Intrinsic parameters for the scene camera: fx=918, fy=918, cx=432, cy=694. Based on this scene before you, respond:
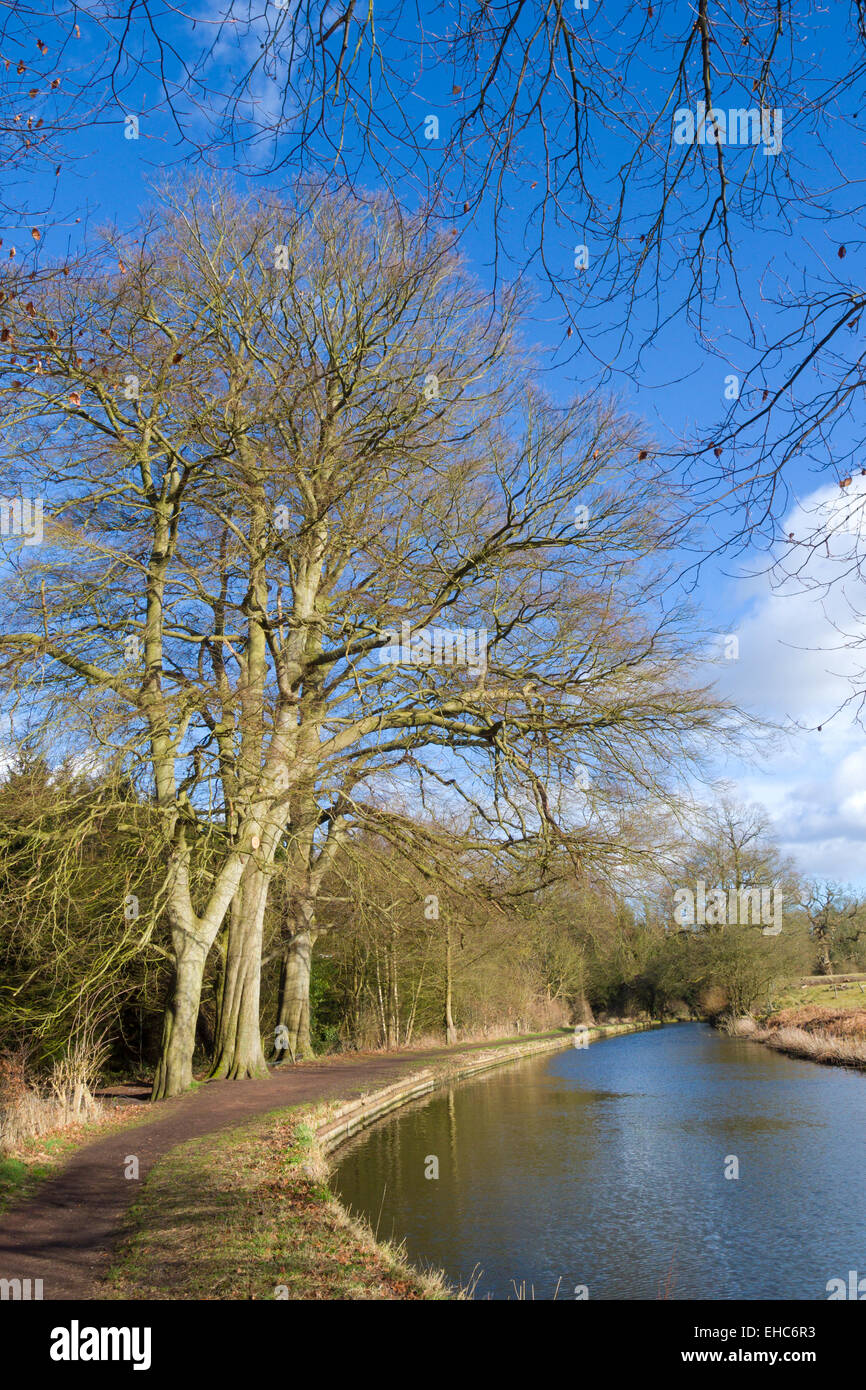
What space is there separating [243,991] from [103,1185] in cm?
688

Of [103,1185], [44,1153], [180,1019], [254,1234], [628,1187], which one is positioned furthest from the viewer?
[180,1019]

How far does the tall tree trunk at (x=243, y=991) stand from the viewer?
14.4m

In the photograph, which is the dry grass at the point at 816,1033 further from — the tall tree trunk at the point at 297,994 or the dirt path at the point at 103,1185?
the tall tree trunk at the point at 297,994

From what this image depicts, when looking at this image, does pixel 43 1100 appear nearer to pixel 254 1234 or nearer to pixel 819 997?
pixel 254 1234

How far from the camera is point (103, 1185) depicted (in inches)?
295

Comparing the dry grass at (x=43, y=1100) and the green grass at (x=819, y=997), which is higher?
the dry grass at (x=43, y=1100)

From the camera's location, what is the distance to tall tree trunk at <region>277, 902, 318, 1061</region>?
1822 cm

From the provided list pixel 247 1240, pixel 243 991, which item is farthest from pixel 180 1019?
pixel 247 1240

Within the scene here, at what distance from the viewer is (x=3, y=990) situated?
45.4 feet

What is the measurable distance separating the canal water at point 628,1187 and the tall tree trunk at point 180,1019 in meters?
2.70

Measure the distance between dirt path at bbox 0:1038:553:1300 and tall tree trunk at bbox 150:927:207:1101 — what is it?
1.18 ft

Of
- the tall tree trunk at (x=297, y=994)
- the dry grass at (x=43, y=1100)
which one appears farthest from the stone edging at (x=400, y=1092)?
the dry grass at (x=43, y=1100)
